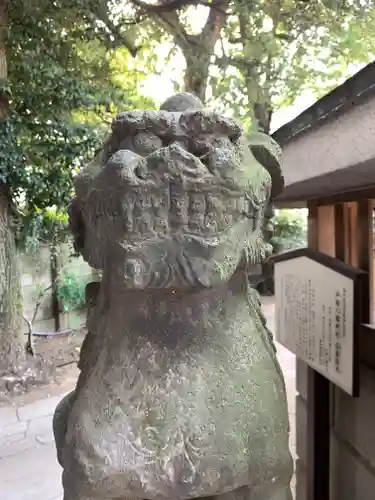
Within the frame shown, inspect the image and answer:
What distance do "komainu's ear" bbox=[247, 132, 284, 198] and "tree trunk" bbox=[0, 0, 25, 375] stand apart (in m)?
4.03

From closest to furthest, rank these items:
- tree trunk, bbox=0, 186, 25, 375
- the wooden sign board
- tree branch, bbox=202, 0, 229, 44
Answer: the wooden sign board → tree trunk, bbox=0, 186, 25, 375 → tree branch, bbox=202, 0, 229, 44

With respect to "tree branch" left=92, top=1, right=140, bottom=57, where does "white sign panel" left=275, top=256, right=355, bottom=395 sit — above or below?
below

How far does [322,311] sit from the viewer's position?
1.82 meters

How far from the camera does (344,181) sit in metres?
1.51

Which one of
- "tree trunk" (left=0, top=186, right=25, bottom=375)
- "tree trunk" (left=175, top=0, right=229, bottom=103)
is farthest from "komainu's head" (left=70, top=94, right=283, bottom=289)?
"tree trunk" (left=0, top=186, right=25, bottom=375)

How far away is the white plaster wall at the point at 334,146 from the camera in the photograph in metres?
1.10

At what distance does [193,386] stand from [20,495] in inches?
107

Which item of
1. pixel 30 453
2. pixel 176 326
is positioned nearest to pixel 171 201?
pixel 176 326

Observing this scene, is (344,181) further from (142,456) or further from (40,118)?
(40,118)

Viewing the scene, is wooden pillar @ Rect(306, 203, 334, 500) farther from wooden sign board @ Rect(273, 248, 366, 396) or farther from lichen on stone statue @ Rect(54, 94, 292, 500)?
lichen on stone statue @ Rect(54, 94, 292, 500)

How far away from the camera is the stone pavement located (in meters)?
3.26

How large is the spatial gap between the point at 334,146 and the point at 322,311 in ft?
2.35

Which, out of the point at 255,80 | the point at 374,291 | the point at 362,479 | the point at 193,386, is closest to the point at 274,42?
the point at 255,80

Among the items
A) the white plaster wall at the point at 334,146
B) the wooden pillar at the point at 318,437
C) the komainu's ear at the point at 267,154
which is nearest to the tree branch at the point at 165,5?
the white plaster wall at the point at 334,146
